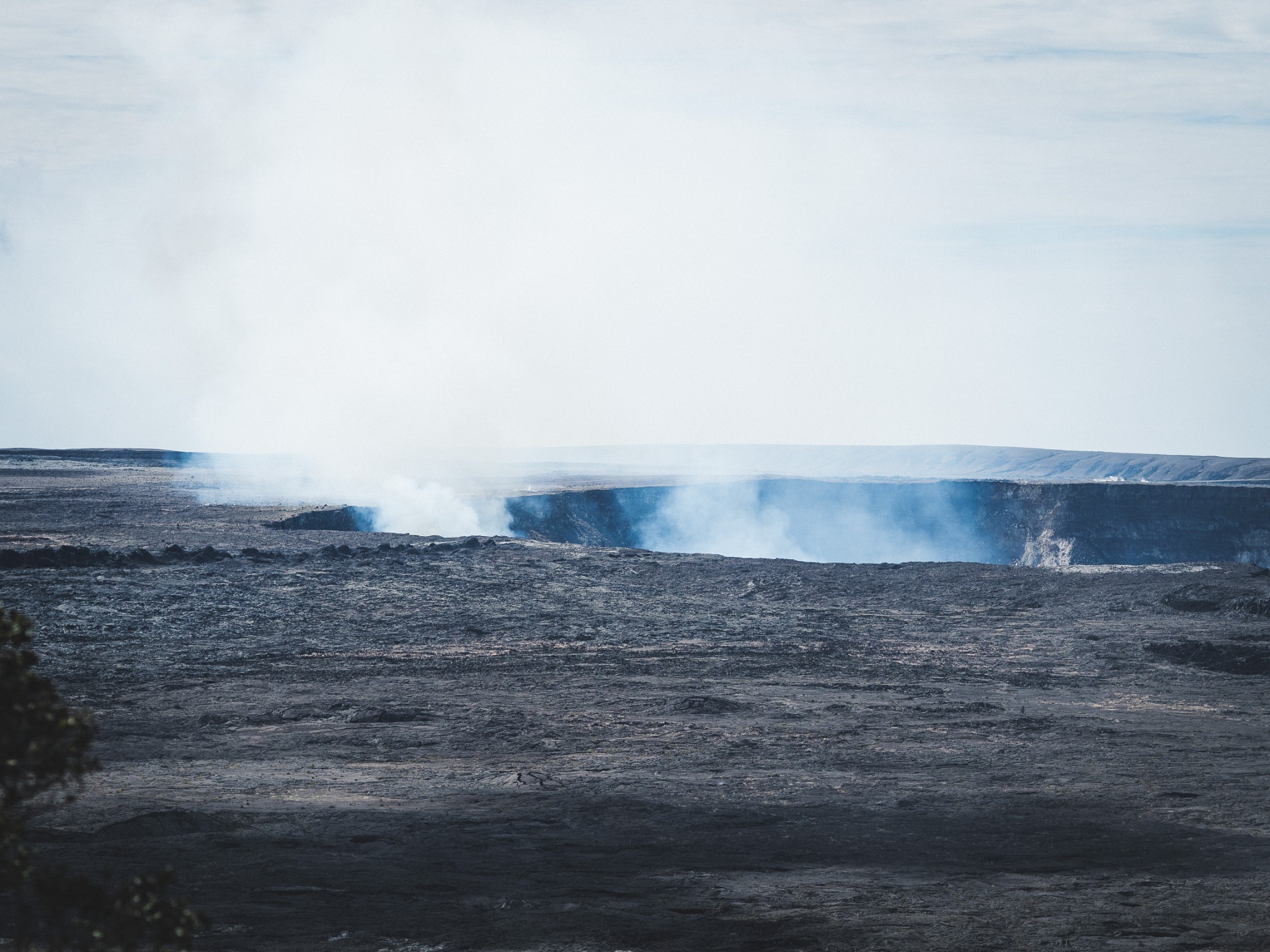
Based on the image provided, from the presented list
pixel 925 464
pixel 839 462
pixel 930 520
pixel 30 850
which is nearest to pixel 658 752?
pixel 30 850

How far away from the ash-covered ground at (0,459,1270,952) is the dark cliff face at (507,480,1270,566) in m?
20.4

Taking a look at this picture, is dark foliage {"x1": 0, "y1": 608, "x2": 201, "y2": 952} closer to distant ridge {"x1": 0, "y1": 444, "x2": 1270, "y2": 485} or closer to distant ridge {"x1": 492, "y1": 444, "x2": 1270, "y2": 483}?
distant ridge {"x1": 0, "y1": 444, "x2": 1270, "y2": 485}

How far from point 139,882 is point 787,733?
10812 millimetres

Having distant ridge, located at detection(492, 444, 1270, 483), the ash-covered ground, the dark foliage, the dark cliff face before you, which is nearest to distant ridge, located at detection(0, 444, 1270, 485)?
distant ridge, located at detection(492, 444, 1270, 483)

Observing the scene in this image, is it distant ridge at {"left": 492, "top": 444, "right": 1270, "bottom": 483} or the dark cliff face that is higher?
distant ridge at {"left": 492, "top": 444, "right": 1270, "bottom": 483}

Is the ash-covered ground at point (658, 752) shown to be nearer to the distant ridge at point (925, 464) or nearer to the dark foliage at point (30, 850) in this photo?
the dark foliage at point (30, 850)

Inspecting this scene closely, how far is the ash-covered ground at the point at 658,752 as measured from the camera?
7559 mm

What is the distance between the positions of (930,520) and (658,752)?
42.5 meters

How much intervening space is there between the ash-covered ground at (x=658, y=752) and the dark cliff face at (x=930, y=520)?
2043 cm

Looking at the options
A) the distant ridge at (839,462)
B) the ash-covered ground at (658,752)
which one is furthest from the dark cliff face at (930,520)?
the ash-covered ground at (658,752)

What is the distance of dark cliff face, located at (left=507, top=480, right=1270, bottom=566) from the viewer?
45562 mm

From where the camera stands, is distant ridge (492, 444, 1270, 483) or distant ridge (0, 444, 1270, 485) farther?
distant ridge (492, 444, 1270, 483)

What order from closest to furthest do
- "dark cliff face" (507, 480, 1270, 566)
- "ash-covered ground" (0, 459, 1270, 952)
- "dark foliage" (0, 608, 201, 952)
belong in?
"dark foliage" (0, 608, 201, 952) < "ash-covered ground" (0, 459, 1270, 952) < "dark cliff face" (507, 480, 1270, 566)

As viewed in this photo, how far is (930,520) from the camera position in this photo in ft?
172
